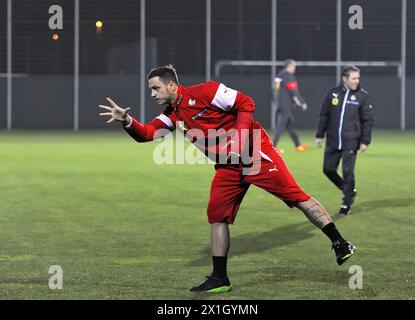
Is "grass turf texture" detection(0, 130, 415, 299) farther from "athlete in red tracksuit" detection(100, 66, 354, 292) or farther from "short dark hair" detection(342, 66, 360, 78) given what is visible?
"short dark hair" detection(342, 66, 360, 78)

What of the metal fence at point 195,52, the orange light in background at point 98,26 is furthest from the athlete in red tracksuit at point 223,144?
the orange light in background at point 98,26

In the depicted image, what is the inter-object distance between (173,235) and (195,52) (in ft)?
88.2

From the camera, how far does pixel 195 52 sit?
37.7 m

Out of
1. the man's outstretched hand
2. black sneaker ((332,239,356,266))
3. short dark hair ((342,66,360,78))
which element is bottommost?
black sneaker ((332,239,356,266))

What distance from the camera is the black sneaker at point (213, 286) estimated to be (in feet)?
26.2

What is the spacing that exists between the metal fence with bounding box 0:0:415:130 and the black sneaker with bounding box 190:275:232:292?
29.6m

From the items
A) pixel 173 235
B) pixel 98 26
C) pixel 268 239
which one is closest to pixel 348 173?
pixel 268 239

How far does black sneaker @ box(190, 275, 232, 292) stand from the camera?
7984 millimetres
